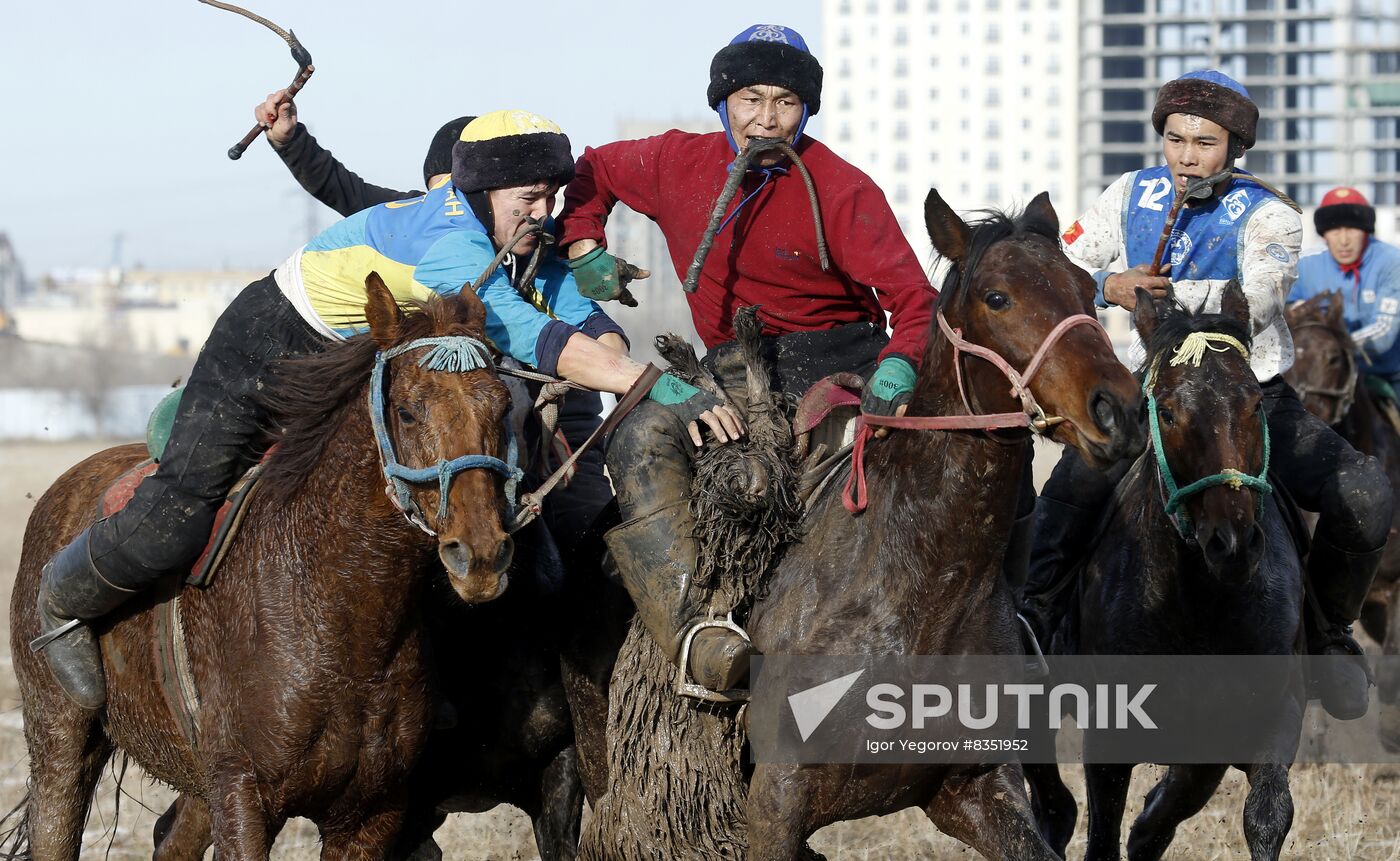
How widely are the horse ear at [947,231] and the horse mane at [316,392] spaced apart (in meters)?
1.32

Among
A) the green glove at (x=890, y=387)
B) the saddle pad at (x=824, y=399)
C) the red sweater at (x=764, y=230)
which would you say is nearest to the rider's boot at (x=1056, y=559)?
the red sweater at (x=764, y=230)

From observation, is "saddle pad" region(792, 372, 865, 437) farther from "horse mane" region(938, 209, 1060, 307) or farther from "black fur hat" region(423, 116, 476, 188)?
"black fur hat" region(423, 116, 476, 188)

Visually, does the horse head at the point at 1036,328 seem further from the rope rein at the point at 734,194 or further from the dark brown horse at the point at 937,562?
the rope rein at the point at 734,194

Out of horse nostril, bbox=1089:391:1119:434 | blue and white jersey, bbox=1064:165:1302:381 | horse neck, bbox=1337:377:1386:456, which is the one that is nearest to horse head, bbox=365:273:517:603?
horse nostril, bbox=1089:391:1119:434

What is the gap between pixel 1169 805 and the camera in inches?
248

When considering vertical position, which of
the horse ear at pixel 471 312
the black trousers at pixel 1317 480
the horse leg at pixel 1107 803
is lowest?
the horse leg at pixel 1107 803

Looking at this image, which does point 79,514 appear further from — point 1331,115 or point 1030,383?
point 1331,115

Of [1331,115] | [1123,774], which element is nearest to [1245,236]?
[1123,774]

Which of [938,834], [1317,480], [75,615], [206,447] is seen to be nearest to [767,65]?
[206,447]

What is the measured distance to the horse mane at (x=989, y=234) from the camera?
15.4 ft

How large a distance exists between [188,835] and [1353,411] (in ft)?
25.0

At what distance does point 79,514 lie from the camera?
6234mm

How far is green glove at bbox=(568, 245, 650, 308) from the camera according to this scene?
19.1 feet

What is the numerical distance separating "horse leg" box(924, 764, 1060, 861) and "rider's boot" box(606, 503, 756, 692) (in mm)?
712
